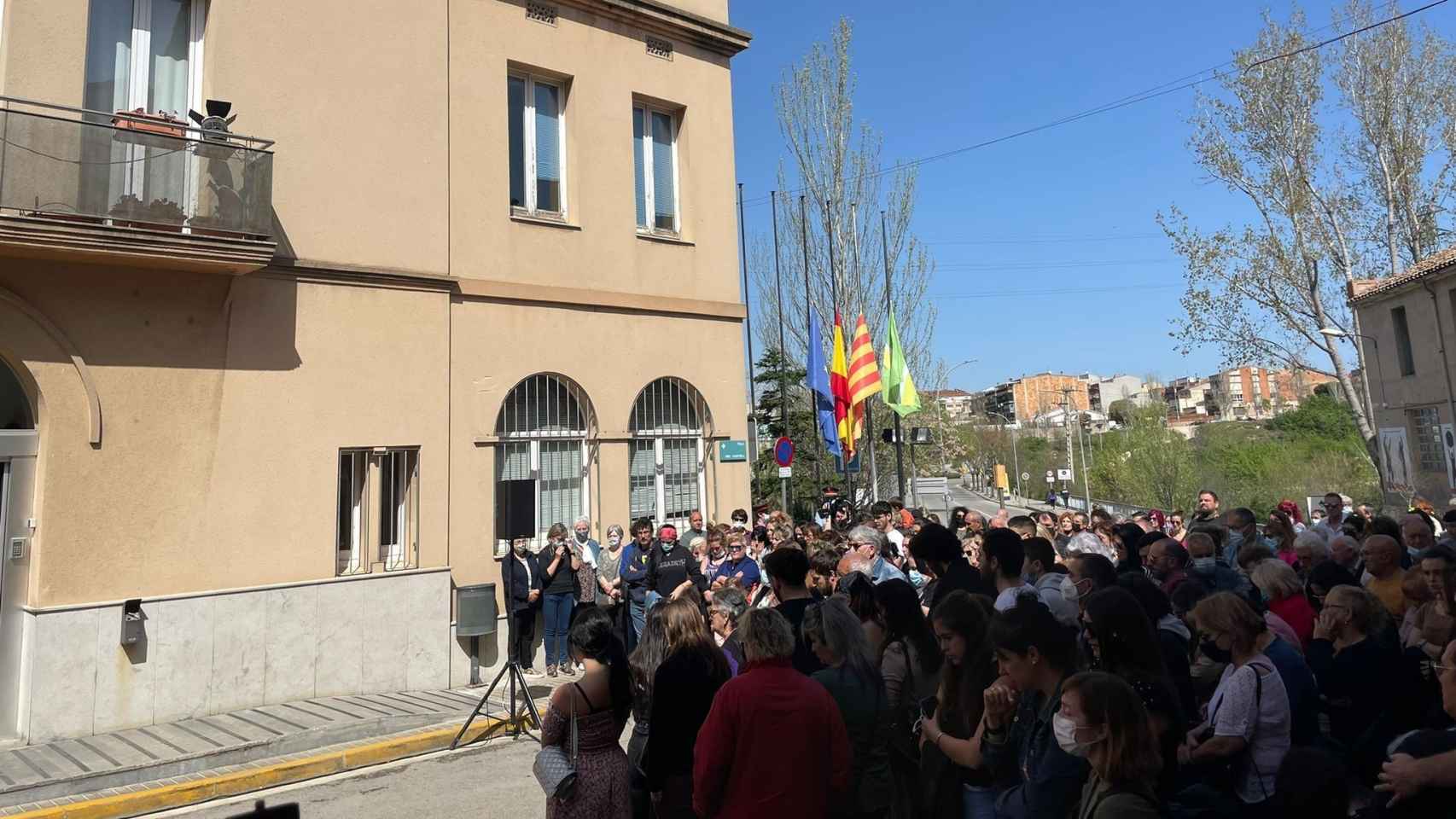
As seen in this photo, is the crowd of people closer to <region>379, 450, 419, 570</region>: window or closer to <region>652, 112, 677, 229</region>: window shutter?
<region>379, 450, 419, 570</region>: window

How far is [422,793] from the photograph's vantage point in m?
7.00

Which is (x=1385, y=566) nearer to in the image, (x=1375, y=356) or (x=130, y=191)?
(x=130, y=191)

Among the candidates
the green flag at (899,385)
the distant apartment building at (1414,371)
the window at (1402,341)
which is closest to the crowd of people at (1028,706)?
the green flag at (899,385)

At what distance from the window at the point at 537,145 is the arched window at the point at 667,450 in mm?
3163

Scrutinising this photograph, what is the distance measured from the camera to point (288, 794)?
7.09 m

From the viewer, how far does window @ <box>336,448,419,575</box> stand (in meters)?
10.3

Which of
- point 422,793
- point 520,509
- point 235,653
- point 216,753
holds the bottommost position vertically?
point 422,793

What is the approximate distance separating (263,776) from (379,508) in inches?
147

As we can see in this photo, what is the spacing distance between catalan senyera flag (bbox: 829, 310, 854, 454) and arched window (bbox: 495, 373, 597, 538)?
6.12m

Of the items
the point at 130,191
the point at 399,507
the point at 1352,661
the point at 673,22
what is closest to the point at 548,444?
the point at 399,507

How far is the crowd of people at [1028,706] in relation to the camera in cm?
284

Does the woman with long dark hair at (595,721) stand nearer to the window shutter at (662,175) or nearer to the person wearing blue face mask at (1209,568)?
the person wearing blue face mask at (1209,568)

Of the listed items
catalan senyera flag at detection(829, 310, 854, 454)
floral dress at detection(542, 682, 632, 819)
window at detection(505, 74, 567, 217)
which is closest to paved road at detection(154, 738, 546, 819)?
floral dress at detection(542, 682, 632, 819)

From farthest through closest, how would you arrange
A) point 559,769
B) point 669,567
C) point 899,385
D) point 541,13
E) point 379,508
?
point 899,385 < point 541,13 < point 379,508 < point 669,567 < point 559,769
